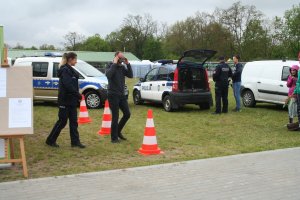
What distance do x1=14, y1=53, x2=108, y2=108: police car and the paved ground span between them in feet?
28.5

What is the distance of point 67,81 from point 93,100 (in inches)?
291

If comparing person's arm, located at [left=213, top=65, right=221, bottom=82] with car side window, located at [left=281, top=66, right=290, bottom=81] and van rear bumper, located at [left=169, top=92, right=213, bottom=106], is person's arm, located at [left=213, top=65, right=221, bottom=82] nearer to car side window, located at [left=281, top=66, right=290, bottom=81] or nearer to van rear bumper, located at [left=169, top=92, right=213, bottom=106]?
van rear bumper, located at [left=169, top=92, right=213, bottom=106]

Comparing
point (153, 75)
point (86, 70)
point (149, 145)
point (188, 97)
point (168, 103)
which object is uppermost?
point (86, 70)

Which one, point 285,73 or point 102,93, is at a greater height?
point 285,73

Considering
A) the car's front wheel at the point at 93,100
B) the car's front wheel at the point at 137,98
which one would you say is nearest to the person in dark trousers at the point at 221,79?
the car's front wheel at the point at 137,98

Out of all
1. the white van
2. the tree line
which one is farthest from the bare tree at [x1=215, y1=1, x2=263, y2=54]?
the white van

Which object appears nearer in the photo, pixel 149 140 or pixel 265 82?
pixel 149 140

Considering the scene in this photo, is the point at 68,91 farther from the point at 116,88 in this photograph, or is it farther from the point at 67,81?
the point at 116,88

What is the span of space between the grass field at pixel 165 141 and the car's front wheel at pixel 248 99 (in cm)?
140

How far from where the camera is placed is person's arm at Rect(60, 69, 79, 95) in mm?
7773

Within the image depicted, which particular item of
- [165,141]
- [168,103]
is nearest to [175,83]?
[168,103]

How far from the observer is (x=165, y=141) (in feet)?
29.7

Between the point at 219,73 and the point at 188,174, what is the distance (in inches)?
307

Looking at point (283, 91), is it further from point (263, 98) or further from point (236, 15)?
point (236, 15)
